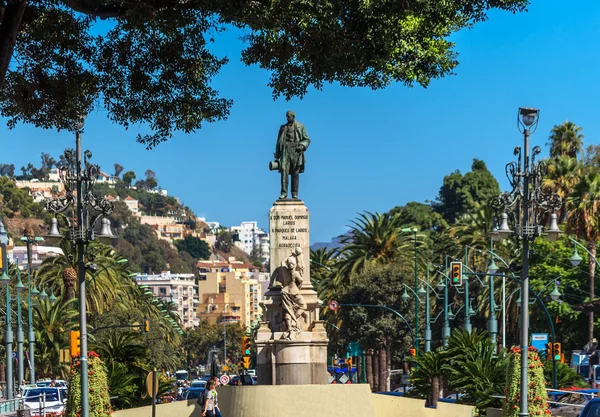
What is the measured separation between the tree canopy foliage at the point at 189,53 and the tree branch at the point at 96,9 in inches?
0.9

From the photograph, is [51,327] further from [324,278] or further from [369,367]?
[369,367]

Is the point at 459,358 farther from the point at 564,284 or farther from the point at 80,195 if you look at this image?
the point at 564,284

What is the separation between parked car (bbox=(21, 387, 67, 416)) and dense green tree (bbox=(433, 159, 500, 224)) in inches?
3433

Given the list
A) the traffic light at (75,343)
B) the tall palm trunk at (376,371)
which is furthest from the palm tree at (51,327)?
the traffic light at (75,343)

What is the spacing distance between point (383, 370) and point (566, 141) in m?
24.0

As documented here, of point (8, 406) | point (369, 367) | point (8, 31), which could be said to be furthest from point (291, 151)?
point (369, 367)

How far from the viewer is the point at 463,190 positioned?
442 feet

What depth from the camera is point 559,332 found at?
233 ft

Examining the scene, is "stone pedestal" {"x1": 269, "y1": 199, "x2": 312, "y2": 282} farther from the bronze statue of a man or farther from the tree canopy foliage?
the tree canopy foliage

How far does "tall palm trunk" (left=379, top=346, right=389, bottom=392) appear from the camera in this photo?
72062 mm

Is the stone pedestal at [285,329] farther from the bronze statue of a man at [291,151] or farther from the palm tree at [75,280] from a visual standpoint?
the palm tree at [75,280]

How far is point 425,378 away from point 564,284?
3822 centimetres

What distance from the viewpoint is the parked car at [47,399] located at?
44688 millimetres

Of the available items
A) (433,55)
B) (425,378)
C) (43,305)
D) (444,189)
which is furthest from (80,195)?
(444,189)
